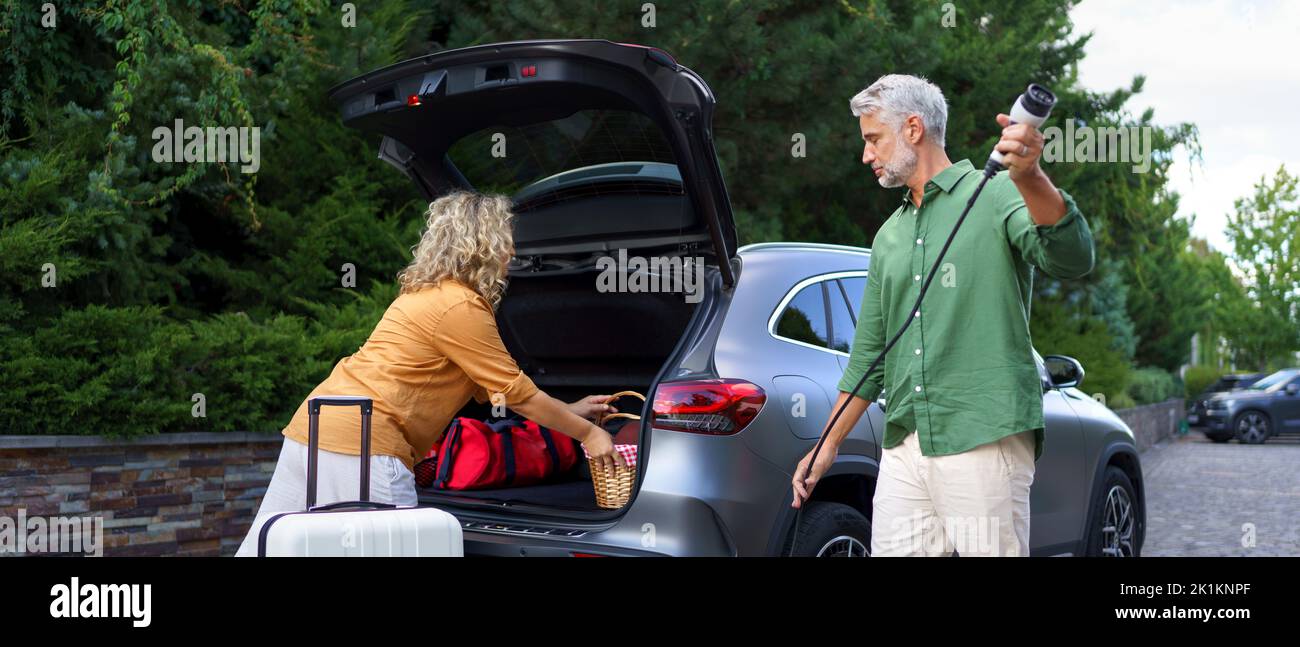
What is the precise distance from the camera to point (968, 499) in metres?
3.26

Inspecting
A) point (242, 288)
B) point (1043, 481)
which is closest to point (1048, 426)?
point (1043, 481)

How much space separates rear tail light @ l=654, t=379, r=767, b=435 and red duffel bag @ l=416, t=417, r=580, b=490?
1125 millimetres

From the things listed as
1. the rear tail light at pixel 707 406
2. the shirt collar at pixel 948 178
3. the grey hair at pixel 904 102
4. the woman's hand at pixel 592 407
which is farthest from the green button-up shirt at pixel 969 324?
the woman's hand at pixel 592 407

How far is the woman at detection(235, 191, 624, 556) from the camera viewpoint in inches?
153

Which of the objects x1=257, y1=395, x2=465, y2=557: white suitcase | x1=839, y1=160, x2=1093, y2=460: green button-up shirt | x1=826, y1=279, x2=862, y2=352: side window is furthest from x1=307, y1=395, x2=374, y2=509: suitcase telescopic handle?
x1=826, y1=279, x2=862, y2=352: side window

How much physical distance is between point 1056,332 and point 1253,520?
6.23 meters

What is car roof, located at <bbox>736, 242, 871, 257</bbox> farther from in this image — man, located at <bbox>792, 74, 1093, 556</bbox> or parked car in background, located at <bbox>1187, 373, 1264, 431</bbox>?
parked car in background, located at <bbox>1187, 373, 1264, 431</bbox>

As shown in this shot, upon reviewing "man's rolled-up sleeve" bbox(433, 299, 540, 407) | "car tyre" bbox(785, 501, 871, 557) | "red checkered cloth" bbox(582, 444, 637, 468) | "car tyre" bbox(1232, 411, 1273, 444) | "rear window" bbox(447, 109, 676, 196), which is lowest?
"car tyre" bbox(1232, 411, 1273, 444)

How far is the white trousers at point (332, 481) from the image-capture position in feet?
12.7

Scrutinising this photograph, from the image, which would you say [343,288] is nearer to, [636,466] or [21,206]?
[21,206]

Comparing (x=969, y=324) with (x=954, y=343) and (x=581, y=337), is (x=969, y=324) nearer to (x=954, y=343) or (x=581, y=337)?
(x=954, y=343)

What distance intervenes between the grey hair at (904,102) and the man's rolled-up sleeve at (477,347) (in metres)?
1.43

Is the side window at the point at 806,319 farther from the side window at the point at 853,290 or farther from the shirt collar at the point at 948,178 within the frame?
the shirt collar at the point at 948,178
